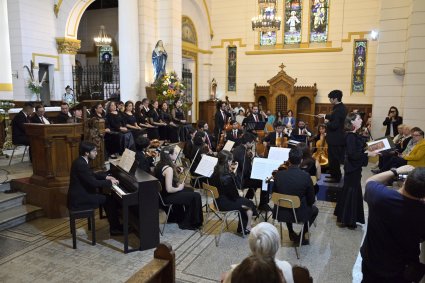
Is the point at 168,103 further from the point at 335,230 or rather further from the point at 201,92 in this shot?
the point at 335,230

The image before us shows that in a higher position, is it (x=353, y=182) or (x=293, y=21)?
(x=293, y=21)

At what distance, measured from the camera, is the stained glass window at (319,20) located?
14.4 meters

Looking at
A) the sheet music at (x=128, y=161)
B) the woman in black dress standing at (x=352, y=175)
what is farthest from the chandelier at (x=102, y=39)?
the woman in black dress standing at (x=352, y=175)

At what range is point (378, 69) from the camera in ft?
35.8

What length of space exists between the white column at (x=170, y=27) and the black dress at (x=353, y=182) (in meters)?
8.40

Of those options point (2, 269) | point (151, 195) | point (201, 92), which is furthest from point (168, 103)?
point (2, 269)

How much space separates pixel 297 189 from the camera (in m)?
4.29

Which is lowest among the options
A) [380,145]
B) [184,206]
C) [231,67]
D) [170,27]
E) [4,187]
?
[184,206]

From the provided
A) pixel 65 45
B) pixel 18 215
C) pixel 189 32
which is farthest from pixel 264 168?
pixel 189 32

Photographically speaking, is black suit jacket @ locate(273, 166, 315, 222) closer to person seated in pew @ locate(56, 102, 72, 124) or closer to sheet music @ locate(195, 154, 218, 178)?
sheet music @ locate(195, 154, 218, 178)

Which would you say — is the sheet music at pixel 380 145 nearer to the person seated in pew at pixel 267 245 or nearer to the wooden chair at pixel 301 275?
the wooden chair at pixel 301 275

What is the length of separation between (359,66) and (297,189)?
11.6 metres

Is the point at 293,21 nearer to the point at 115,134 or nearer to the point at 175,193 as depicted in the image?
the point at 115,134

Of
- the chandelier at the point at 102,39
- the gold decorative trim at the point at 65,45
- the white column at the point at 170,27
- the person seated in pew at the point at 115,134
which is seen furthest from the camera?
the chandelier at the point at 102,39
